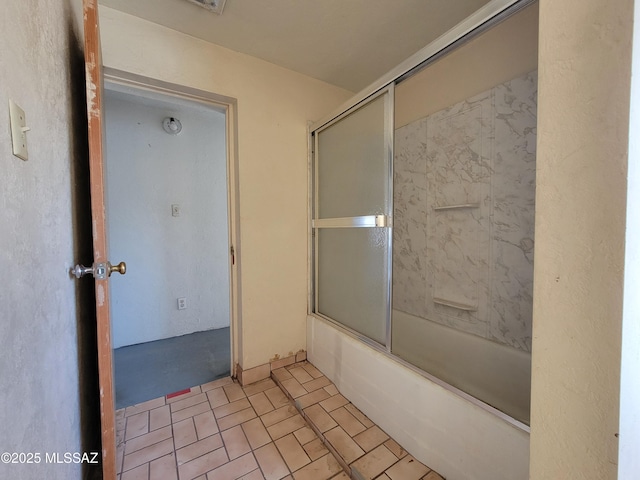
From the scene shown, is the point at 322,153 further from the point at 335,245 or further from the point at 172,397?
the point at 172,397

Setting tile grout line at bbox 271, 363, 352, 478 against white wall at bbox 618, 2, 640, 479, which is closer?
white wall at bbox 618, 2, 640, 479

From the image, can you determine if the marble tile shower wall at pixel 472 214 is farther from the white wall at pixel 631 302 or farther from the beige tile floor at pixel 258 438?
the white wall at pixel 631 302

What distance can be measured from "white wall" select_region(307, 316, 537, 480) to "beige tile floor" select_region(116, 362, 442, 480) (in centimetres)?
8

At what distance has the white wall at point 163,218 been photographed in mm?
2412

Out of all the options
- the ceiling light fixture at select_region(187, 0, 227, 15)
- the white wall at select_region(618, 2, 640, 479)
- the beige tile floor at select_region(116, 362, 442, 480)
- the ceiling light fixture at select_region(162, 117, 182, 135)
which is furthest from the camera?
the ceiling light fixture at select_region(162, 117, 182, 135)

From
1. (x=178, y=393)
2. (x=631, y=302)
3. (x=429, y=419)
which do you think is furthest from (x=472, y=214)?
(x=178, y=393)

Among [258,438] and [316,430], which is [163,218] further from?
[316,430]

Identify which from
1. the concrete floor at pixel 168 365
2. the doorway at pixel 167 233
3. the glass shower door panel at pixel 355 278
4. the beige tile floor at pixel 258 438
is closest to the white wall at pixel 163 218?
the doorway at pixel 167 233

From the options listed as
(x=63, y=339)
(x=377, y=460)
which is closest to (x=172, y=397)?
(x=63, y=339)

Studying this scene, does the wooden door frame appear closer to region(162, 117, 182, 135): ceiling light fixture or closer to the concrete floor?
the concrete floor

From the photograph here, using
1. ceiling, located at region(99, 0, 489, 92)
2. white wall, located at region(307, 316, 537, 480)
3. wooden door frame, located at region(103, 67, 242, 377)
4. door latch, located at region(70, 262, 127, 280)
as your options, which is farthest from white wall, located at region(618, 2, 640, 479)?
wooden door frame, located at region(103, 67, 242, 377)

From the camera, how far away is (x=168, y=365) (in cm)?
210

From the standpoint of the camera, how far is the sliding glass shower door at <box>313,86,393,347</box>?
148cm

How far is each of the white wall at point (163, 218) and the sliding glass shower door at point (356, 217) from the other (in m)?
1.17
